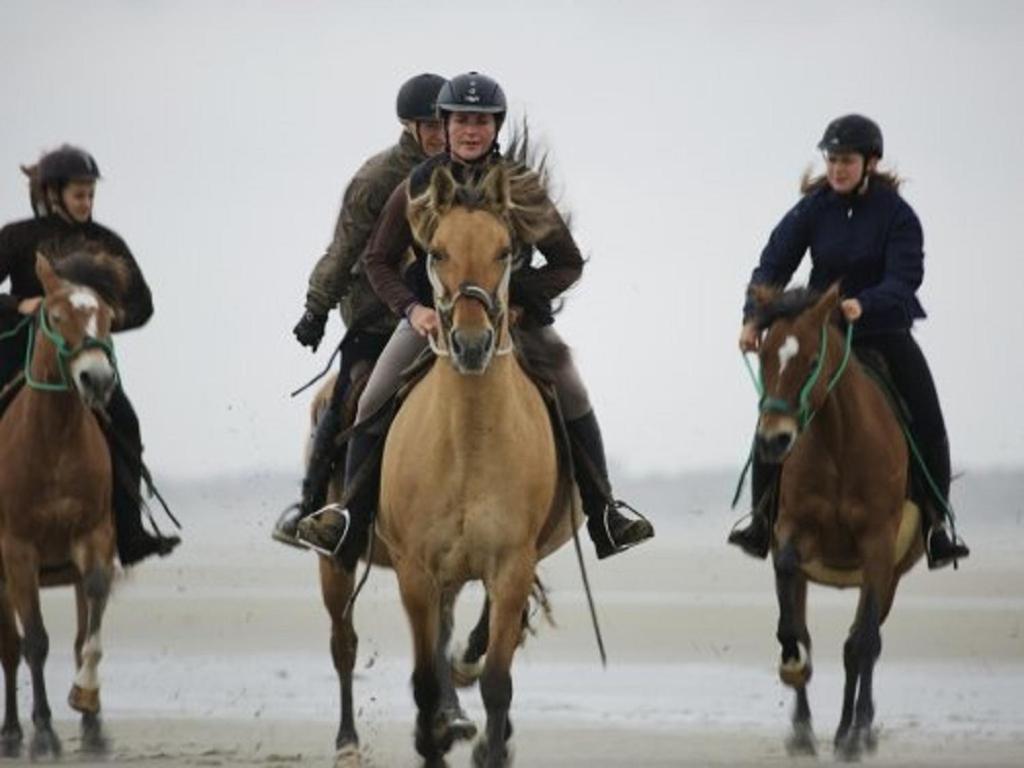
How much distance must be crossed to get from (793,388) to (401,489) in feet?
8.26

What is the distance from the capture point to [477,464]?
1736 centimetres

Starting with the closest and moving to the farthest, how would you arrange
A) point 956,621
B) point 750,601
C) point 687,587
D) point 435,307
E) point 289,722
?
point 435,307 < point 289,722 < point 956,621 < point 750,601 < point 687,587

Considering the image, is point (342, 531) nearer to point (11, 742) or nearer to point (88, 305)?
point (88, 305)

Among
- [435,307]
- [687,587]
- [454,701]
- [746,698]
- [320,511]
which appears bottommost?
[687,587]

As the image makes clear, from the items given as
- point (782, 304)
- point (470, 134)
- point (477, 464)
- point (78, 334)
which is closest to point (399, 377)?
point (477, 464)

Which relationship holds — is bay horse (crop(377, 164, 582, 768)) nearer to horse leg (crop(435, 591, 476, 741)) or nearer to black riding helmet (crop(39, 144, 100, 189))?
horse leg (crop(435, 591, 476, 741))

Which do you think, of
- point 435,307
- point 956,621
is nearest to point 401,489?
point 435,307

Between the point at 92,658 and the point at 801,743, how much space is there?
3651 mm

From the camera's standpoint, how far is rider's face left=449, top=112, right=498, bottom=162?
59.1 feet

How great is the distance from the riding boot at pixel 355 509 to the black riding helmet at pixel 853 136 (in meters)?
3.26

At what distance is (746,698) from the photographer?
23859 mm

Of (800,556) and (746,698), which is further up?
(800,556)

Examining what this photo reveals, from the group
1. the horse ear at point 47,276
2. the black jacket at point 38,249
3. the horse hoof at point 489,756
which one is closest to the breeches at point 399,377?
the horse hoof at point 489,756

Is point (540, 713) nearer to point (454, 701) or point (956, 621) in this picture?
point (454, 701)
